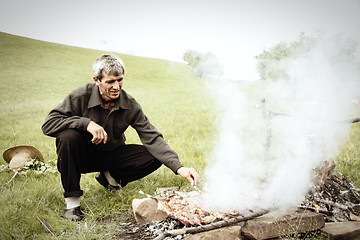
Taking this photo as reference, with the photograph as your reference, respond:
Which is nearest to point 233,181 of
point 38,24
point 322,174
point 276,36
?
point 322,174

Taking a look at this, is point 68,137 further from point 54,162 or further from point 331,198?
point 331,198

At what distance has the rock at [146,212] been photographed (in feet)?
8.12

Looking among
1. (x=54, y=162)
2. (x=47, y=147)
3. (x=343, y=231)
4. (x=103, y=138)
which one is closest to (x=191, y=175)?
(x=103, y=138)

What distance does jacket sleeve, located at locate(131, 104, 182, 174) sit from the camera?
272 centimetres

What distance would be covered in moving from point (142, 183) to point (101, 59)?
1.80 m

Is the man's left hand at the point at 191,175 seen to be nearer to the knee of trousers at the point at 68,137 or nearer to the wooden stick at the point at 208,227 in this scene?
the wooden stick at the point at 208,227

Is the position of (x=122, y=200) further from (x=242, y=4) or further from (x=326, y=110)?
(x=242, y=4)

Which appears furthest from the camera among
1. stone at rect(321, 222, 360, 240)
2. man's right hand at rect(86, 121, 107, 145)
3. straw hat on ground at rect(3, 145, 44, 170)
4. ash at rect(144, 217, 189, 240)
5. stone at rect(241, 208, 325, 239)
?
straw hat on ground at rect(3, 145, 44, 170)

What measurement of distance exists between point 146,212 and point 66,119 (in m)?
1.31

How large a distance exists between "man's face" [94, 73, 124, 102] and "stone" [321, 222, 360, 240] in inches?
94.8

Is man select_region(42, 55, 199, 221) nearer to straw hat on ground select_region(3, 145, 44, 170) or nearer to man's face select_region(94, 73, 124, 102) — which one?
man's face select_region(94, 73, 124, 102)

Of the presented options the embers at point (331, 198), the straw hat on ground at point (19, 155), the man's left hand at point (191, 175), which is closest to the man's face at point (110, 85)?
the man's left hand at point (191, 175)

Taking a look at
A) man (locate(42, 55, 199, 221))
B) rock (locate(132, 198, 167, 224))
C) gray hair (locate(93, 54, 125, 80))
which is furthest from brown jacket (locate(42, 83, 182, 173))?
rock (locate(132, 198, 167, 224))

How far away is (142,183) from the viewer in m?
3.47
